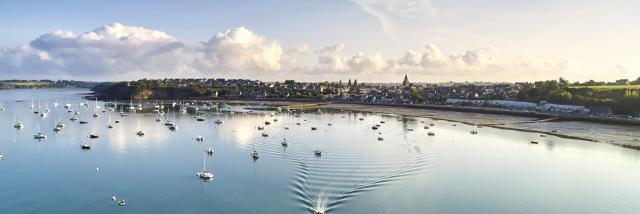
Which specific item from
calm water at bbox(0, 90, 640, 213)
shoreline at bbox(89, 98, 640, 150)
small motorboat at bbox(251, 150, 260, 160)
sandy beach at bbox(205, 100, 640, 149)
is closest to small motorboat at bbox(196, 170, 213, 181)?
calm water at bbox(0, 90, 640, 213)

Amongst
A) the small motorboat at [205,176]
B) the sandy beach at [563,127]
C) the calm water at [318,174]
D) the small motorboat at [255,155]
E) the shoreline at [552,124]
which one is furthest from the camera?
the shoreline at [552,124]

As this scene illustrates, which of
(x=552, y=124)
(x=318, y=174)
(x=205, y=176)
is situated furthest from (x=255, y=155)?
(x=552, y=124)

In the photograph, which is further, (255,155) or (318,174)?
(255,155)

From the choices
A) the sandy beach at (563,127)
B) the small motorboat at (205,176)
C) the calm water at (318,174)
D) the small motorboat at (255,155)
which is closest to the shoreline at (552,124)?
the sandy beach at (563,127)

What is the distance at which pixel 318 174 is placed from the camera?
33.1 metres

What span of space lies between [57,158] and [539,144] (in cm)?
4901

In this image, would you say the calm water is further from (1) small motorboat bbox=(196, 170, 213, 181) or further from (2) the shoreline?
(2) the shoreline

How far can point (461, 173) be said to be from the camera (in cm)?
3597

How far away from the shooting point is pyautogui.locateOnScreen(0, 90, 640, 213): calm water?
26766mm

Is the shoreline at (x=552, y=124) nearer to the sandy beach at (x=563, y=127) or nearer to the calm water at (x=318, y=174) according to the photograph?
the sandy beach at (x=563, y=127)

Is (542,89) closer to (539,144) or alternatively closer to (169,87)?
(539,144)

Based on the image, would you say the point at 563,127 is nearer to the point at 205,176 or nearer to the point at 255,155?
the point at 255,155

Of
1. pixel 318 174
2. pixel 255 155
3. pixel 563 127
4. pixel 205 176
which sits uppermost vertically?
pixel 563 127

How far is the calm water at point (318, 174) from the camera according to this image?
26.8 meters
